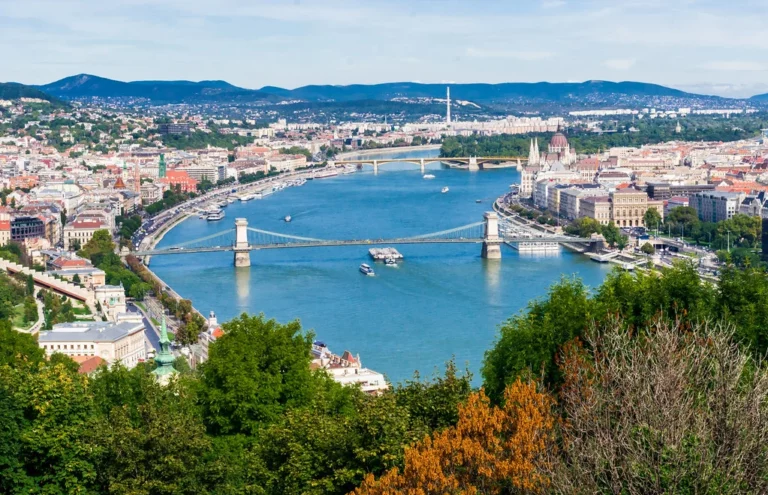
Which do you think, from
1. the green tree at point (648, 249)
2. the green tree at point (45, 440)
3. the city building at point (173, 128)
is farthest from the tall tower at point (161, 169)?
the green tree at point (45, 440)

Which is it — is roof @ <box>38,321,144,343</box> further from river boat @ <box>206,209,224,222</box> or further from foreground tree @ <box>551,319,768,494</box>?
river boat @ <box>206,209,224,222</box>

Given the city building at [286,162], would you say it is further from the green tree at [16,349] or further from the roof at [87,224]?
the green tree at [16,349]

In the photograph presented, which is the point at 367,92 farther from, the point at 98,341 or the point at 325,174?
the point at 98,341

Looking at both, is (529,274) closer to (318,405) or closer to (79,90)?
(318,405)

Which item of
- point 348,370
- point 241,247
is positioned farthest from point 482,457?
point 241,247

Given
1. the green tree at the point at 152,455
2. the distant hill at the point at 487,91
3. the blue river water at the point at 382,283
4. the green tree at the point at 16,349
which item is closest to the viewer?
the green tree at the point at 152,455

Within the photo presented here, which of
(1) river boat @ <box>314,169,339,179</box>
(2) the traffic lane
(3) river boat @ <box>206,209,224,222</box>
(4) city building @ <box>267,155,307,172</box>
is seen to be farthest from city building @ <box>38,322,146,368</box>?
(4) city building @ <box>267,155,307,172</box>
